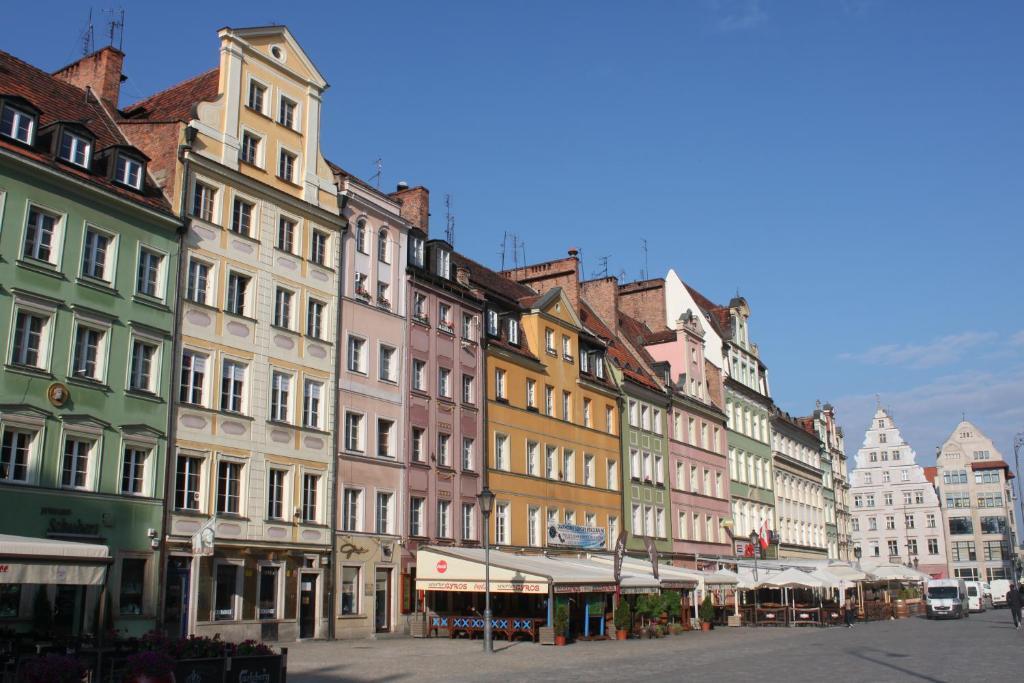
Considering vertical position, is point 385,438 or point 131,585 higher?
point 385,438

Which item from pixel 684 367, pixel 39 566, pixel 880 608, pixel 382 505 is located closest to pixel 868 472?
pixel 880 608

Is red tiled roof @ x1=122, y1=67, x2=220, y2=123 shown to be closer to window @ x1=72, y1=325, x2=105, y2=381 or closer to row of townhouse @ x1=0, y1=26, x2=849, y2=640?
row of townhouse @ x1=0, y1=26, x2=849, y2=640

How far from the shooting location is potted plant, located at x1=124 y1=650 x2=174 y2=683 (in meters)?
14.1

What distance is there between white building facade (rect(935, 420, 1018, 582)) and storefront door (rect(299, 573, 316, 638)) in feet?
337

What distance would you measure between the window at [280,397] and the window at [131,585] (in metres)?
6.92

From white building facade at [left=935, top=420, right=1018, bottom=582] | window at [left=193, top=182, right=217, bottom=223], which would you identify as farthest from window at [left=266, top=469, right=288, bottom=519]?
white building facade at [left=935, top=420, right=1018, bottom=582]

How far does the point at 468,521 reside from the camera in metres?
41.9

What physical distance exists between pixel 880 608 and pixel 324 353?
4574 cm

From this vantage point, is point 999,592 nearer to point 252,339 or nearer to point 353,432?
point 353,432

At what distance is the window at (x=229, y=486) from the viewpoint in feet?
102

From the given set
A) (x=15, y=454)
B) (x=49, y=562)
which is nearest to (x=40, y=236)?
(x=15, y=454)

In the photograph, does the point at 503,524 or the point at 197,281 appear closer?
the point at 197,281

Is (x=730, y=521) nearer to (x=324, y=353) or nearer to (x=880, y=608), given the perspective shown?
(x=880, y=608)

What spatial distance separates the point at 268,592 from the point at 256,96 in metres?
16.4
